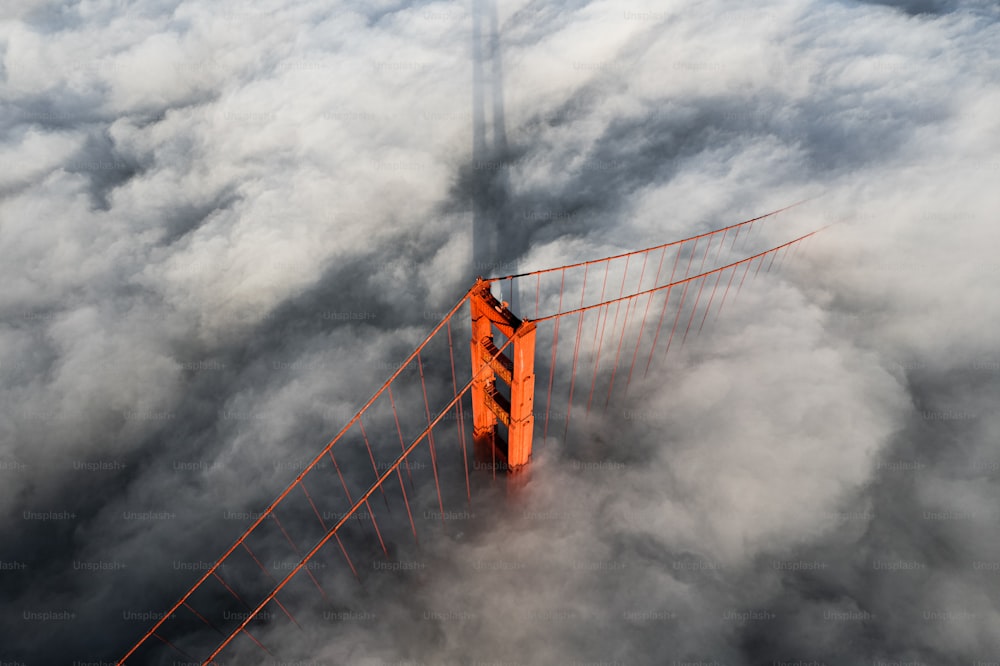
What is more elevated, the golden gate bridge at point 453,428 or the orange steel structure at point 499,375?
the orange steel structure at point 499,375

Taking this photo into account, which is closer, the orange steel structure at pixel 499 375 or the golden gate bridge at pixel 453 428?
the orange steel structure at pixel 499 375

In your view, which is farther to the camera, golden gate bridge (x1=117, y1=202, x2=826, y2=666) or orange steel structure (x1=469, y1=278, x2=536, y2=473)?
golden gate bridge (x1=117, y1=202, x2=826, y2=666)

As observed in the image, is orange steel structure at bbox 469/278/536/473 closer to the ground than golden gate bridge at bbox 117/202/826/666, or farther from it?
farther from it

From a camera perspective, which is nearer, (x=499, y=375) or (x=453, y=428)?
(x=499, y=375)

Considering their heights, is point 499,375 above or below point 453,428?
above
